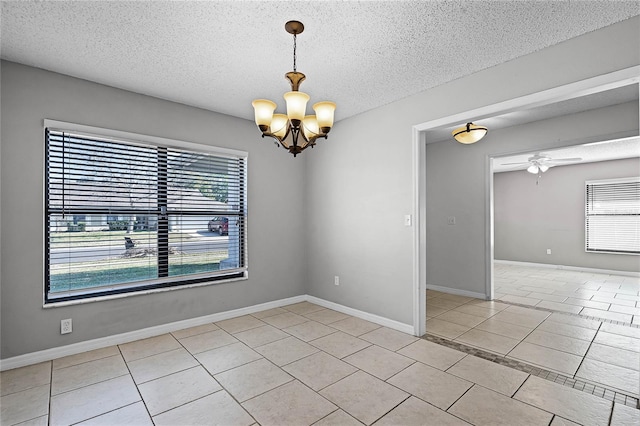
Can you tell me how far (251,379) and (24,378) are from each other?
1790 mm

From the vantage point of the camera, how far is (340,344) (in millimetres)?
3088

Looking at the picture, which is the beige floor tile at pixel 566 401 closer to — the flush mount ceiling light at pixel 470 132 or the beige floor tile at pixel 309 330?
the beige floor tile at pixel 309 330

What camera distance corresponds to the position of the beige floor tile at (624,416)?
1907 millimetres

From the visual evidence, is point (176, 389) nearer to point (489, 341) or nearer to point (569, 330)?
point (489, 341)

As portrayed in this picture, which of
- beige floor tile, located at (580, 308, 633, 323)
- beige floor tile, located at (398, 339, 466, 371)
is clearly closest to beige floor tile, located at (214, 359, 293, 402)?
beige floor tile, located at (398, 339, 466, 371)

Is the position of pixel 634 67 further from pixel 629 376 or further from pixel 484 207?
pixel 484 207

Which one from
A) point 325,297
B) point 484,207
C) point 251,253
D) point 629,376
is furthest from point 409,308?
point 484,207

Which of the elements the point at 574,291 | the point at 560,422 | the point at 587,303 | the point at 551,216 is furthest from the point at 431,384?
the point at 551,216

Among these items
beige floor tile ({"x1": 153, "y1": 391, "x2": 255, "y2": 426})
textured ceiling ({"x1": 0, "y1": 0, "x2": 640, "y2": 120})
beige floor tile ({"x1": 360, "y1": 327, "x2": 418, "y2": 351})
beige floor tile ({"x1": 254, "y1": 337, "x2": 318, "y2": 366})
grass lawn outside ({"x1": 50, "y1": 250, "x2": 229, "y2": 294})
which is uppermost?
textured ceiling ({"x1": 0, "y1": 0, "x2": 640, "y2": 120})

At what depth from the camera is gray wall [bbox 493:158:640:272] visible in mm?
6846

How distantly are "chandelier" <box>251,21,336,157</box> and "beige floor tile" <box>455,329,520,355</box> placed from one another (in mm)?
2529

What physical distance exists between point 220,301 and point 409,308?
7.38 ft

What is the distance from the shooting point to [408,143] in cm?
343

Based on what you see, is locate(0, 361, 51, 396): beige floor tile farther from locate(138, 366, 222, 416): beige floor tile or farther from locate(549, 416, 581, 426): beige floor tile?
locate(549, 416, 581, 426): beige floor tile
